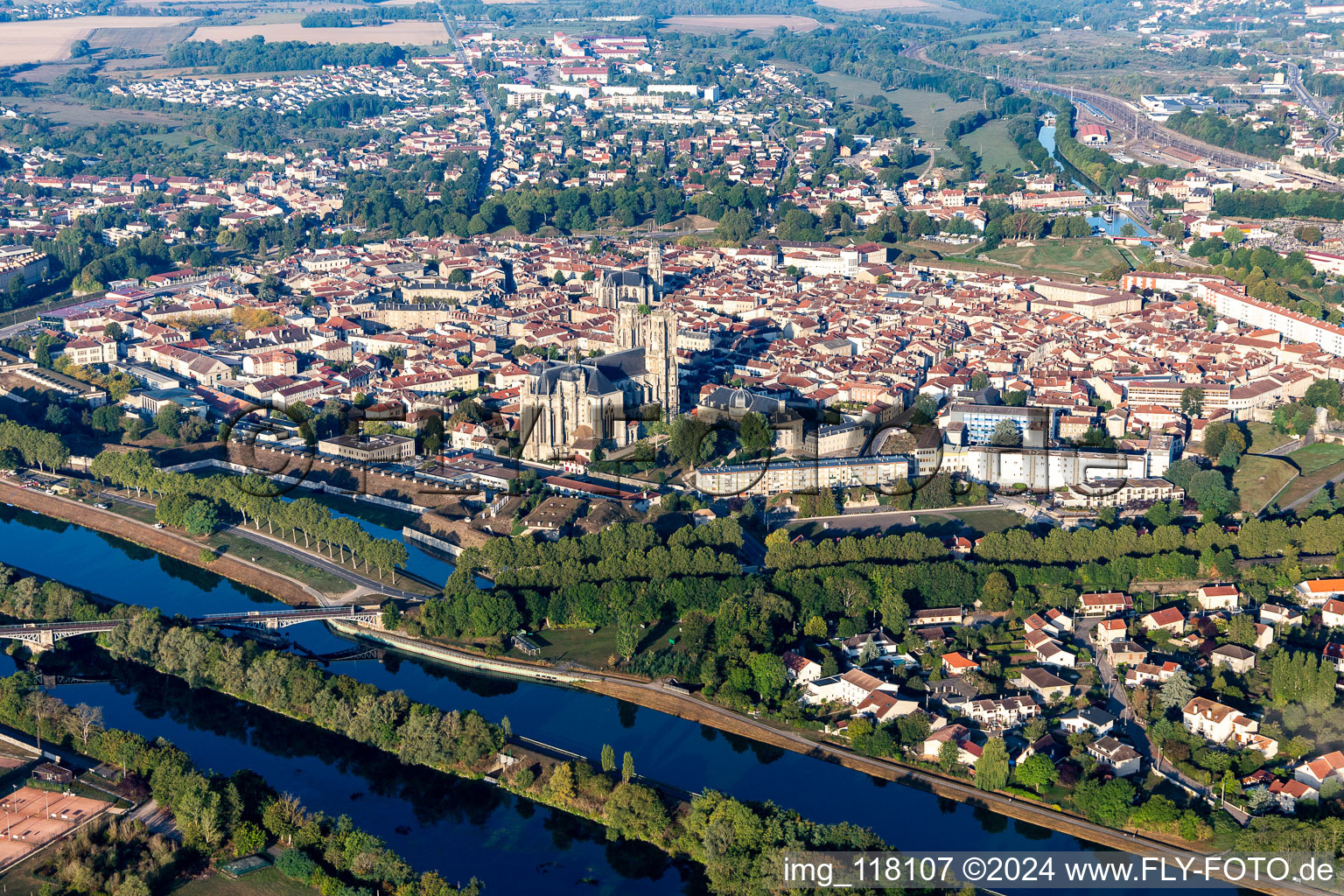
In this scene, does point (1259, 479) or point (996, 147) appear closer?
point (1259, 479)

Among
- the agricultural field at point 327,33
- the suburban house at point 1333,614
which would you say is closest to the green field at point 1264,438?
A: the suburban house at point 1333,614

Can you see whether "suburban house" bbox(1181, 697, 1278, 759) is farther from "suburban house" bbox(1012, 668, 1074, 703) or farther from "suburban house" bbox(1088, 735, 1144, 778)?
"suburban house" bbox(1012, 668, 1074, 703)

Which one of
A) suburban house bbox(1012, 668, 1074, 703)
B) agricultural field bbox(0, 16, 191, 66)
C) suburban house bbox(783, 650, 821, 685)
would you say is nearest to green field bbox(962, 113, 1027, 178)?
suburban house bbox(1012, 668, 1074, 703)

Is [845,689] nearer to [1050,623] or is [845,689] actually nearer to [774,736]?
[774,736]

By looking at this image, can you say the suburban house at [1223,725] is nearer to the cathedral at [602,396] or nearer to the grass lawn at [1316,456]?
the grass lawn at [1316,456]

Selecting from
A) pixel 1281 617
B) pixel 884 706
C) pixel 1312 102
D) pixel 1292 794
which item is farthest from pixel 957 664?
pixel 1312 102
